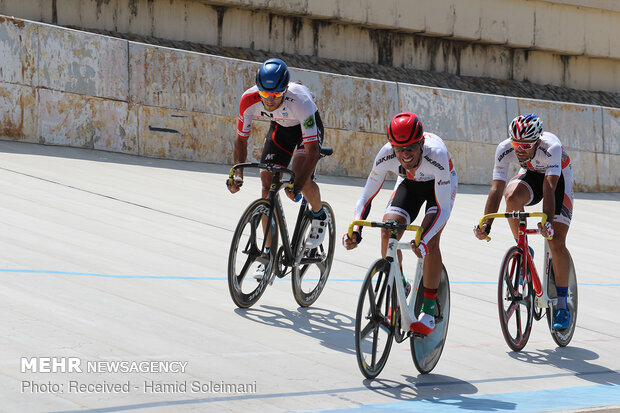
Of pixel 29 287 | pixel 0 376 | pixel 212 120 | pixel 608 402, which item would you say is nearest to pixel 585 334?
pixel 608 402

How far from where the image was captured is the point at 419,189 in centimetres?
630

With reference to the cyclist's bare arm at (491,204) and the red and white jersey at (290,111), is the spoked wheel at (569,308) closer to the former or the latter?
the cyclist's bare arm at (491,204)

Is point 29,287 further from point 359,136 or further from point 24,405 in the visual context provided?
point 359,136

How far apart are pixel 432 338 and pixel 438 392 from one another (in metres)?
0.51

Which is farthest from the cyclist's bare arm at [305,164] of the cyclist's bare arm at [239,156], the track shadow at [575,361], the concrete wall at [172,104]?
the concrete wall at [172,104]

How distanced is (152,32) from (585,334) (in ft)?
39.4

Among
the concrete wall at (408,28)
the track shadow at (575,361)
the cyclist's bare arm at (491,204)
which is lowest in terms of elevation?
the track shadow at (575,361)

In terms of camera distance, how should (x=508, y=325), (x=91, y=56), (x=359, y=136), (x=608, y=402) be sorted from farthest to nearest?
(x=359, y=136) → (x=91, y=56) → (x=508, y=325) → (x=608, y=402)

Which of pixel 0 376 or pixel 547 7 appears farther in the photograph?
pixel 547 7

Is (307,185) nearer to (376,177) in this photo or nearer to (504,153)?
(376,177)

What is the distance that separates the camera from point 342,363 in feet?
19.1

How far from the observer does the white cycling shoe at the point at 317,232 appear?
7320 mm
